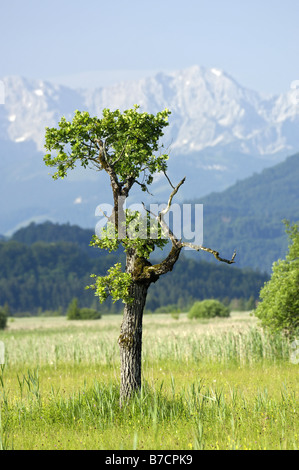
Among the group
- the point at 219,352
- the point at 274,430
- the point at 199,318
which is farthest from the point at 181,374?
the point at 199,318

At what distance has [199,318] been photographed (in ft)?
208

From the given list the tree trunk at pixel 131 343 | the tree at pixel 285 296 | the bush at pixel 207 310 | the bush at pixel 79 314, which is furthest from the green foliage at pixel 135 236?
the bush at pixel 79 314

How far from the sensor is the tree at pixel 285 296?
2336cm

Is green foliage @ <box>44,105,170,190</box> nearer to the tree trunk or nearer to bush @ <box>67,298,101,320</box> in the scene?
the tree trunk

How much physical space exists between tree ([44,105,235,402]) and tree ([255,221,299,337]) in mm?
9982

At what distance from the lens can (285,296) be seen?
76.0ft

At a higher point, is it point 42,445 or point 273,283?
point 273,283

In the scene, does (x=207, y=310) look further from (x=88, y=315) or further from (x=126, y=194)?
(x=126, y=194)

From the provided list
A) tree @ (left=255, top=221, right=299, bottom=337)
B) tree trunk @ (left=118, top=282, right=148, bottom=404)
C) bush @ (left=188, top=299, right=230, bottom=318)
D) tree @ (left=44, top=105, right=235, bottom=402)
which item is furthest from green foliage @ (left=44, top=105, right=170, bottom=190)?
bush @ (left=188, top=299, right=230, bottom=318)

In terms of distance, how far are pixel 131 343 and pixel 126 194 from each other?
3.49m

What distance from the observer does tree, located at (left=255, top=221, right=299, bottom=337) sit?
920 inches

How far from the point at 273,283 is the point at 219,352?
13.6ft

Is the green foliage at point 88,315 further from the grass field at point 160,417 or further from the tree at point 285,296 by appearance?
the grass field at point 160,417
